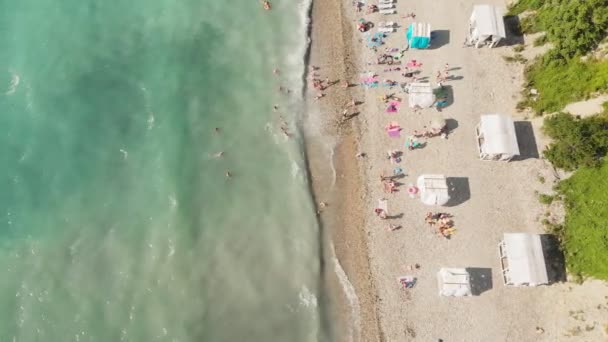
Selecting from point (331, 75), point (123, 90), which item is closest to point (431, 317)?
point (331, 75)

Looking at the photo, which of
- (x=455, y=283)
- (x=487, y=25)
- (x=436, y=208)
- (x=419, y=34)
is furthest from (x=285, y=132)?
(x=487, y=25)

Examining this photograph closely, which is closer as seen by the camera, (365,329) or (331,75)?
(365,329)

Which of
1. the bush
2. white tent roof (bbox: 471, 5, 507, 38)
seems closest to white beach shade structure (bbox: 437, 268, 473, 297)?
white tent roof (bbox: 471, 5, 507, 38)

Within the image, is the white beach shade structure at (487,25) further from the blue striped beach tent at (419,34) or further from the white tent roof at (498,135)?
the white tent roof at (498,135)

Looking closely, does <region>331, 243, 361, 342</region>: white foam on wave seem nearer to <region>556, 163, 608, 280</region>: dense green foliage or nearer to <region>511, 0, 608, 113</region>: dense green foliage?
<region>556, 163, 608, 280</region>: dense green foliage

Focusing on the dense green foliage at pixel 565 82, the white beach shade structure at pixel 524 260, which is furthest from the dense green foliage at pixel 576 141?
the white beach shade structure at pixel 524 260

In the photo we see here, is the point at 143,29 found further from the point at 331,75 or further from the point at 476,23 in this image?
the point at 476,23


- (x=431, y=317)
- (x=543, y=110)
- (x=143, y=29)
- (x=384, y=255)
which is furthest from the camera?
(x=143, y=29)
